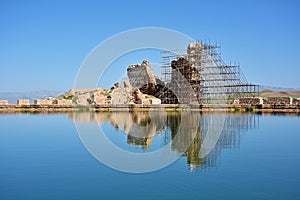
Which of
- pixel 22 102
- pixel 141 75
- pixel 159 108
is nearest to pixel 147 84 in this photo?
pixel 141 75

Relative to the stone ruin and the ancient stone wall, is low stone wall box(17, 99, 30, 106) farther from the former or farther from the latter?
the ancient stone wall

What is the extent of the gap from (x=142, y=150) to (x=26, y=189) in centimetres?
490

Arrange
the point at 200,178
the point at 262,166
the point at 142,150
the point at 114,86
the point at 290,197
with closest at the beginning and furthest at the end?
the point at 290,197 → the point at 200,178 → the point at 262,166 → the point at 142,150 → the point at 114,86

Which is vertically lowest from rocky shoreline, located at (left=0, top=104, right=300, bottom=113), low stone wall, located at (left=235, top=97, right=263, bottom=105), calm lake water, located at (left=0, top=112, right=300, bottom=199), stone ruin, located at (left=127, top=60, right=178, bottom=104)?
calm lake water, located at (left=0, top=112, right=300, bottom=199)

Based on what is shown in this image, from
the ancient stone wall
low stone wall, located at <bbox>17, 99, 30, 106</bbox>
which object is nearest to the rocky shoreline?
low stone wall, located at <bbox>17, 99, 30, 106</bbox>

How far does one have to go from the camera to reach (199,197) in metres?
6.48

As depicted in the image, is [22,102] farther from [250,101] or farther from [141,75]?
[250,101]

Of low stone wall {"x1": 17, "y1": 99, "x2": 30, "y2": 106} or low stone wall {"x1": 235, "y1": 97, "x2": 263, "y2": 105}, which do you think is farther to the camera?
low stone wall {"x1": 17, "y1": 99, "x2": 30, "y2": 106}

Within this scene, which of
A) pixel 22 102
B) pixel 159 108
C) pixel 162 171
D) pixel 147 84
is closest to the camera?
pixel 162 171

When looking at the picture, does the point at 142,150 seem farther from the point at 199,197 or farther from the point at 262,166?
the point at 199,197

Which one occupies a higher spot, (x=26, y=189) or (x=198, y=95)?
(x=198, y=95)

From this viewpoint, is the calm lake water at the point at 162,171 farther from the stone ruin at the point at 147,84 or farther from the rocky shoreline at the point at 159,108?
the stone ruin at the point at 147,84

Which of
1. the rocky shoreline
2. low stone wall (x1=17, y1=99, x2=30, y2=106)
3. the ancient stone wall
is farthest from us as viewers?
the ancient stone wall

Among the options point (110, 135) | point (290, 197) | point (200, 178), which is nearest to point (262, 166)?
point (200, 178)
